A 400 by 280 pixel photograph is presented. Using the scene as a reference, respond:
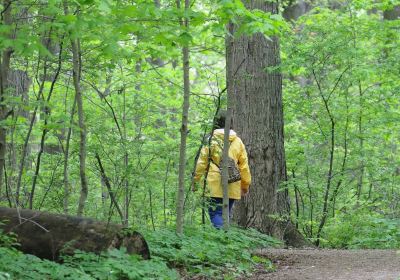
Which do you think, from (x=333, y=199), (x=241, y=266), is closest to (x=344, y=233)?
(x=333, y=199)

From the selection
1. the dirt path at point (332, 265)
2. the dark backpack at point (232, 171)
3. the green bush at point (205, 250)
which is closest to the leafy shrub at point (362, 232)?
the dirt path at point (332, 265)

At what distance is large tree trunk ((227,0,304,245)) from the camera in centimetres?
957

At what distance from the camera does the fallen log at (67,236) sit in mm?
5613

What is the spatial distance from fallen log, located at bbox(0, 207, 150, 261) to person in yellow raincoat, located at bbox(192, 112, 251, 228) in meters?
2.56

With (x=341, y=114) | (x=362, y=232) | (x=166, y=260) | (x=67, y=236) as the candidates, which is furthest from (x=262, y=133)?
(x=67, y=236)

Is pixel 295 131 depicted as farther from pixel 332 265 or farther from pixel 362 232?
pixel 332 265

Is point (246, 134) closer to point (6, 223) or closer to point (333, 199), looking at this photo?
point (333, 199)

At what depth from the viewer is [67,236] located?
5.69 m

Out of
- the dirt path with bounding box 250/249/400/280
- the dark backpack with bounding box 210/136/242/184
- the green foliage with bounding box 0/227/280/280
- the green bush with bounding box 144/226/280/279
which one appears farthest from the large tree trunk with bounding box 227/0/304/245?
the green bush with bounding box 144/226/280/279

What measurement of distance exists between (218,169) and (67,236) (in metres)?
Result: 3.36

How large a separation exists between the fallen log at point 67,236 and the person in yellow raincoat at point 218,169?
2563 millimetres

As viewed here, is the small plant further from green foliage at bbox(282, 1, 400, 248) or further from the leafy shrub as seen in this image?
the leafy shrub

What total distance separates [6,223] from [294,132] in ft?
26.2

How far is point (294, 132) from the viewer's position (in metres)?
12.8
